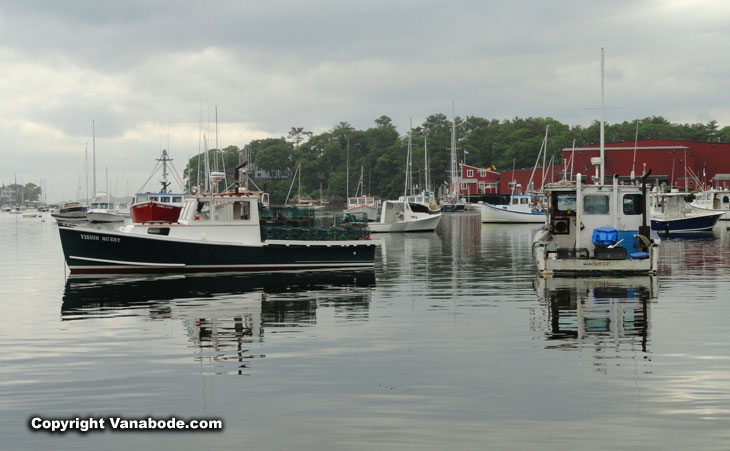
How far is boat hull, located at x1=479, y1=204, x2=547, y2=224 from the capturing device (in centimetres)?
7912

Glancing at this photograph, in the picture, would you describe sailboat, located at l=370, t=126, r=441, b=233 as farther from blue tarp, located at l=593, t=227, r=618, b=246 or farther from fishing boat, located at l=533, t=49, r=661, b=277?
blue tarp, located at l=593, t=227, r=618, b=246

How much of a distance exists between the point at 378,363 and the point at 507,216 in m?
67.4

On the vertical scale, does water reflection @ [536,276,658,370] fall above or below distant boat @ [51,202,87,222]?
below

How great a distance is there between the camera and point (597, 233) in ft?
87.4

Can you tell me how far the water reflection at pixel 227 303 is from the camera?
16.0 m

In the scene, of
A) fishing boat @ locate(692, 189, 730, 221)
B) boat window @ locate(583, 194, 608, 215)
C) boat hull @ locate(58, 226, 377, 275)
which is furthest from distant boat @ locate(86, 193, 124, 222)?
boat window @ locate(583, 194, 608, 215)

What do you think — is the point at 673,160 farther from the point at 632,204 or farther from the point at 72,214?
the point at 72,214

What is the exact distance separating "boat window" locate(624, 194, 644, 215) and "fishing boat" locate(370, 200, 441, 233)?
35389mm

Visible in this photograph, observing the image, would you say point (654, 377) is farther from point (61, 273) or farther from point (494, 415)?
point (61, 273)

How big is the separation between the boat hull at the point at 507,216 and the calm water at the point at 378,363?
53.7 metres

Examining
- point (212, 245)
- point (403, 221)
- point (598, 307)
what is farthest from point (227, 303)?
point (403, 221)

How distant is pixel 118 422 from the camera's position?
1031cm

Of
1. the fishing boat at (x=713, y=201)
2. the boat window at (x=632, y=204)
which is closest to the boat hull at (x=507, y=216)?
the fishing boat at (x=713, y=201)

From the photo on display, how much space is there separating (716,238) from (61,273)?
142ft
